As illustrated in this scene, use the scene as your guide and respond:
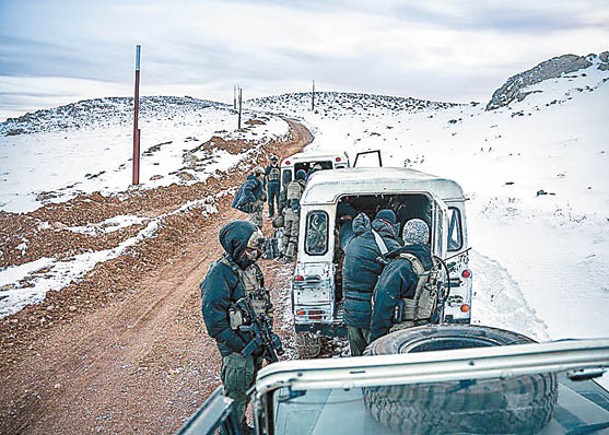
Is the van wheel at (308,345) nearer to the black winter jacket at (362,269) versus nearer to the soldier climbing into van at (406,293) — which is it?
the black winter jacket at (362,269)

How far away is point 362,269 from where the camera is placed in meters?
5.05

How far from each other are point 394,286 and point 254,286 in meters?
1.18

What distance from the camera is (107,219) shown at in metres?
14.3

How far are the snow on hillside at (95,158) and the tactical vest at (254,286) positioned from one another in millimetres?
14132

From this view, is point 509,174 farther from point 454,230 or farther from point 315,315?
point 315,315

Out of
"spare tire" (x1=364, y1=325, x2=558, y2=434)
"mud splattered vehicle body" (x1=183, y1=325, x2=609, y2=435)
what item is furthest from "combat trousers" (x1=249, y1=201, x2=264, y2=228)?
"spare tire" (x1=364, y1=325, x2=558, y2=434)

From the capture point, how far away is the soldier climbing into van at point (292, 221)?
35.0ft

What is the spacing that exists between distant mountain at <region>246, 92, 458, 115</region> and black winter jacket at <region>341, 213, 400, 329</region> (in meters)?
70.7

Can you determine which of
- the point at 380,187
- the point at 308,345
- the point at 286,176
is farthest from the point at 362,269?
the point at 286,176

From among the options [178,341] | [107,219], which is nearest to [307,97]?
[107,219]

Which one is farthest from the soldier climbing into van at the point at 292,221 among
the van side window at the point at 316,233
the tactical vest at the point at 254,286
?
the tactical vest at the point at 254,286

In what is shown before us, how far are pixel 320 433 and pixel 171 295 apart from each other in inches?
278

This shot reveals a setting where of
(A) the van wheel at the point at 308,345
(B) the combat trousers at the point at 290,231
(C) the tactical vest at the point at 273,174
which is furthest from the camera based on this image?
(C) the tactical vest at the point at 273,174

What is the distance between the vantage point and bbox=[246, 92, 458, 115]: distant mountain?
8038cm
